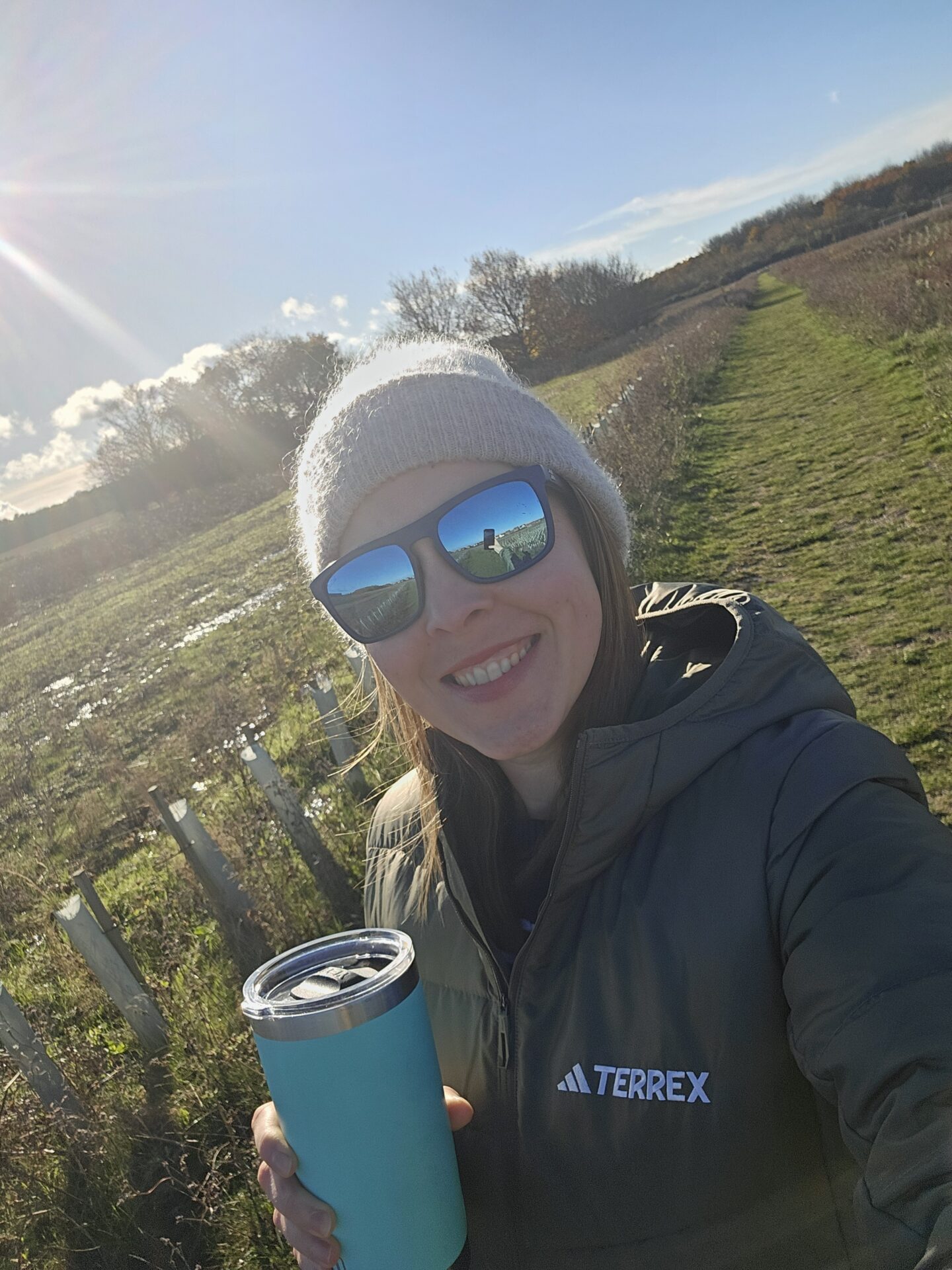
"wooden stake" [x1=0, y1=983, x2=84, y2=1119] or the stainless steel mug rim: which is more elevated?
the stainless steel mug rim

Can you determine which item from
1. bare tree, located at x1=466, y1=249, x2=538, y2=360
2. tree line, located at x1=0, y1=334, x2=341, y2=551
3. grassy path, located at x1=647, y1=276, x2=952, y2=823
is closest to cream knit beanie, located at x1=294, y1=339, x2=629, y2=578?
grassy path, located at x1=647, y1=276, x2=952, y2=823

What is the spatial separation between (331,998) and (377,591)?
2.77ft

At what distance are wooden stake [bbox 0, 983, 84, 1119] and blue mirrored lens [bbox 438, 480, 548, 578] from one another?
10.2ft

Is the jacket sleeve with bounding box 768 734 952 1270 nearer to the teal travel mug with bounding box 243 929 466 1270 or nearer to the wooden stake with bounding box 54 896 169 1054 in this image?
the teal travel mug with bounding box 243 929 466 1270

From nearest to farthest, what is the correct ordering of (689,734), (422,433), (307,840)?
(689,734)
(422,433)
(307,840)

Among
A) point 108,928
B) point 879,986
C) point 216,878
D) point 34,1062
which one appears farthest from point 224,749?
point 879,986

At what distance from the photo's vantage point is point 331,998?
1.14 meters

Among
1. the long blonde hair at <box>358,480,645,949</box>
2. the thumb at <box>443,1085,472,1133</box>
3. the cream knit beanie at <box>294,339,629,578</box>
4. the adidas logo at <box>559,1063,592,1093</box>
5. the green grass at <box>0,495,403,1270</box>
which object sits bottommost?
the green grass at <box>0,495,403,1270</box>

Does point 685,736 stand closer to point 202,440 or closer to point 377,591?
point 377,591

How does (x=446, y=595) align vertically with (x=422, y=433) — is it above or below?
below

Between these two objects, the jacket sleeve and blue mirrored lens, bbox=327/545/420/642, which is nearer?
the jacket sleeve

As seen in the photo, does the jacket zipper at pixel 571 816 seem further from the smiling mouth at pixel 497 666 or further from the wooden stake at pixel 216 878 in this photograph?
the wooden stake at pixel 216 878

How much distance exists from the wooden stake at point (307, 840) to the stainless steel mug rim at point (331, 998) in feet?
10.0

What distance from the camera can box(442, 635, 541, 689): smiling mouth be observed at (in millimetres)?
1679
